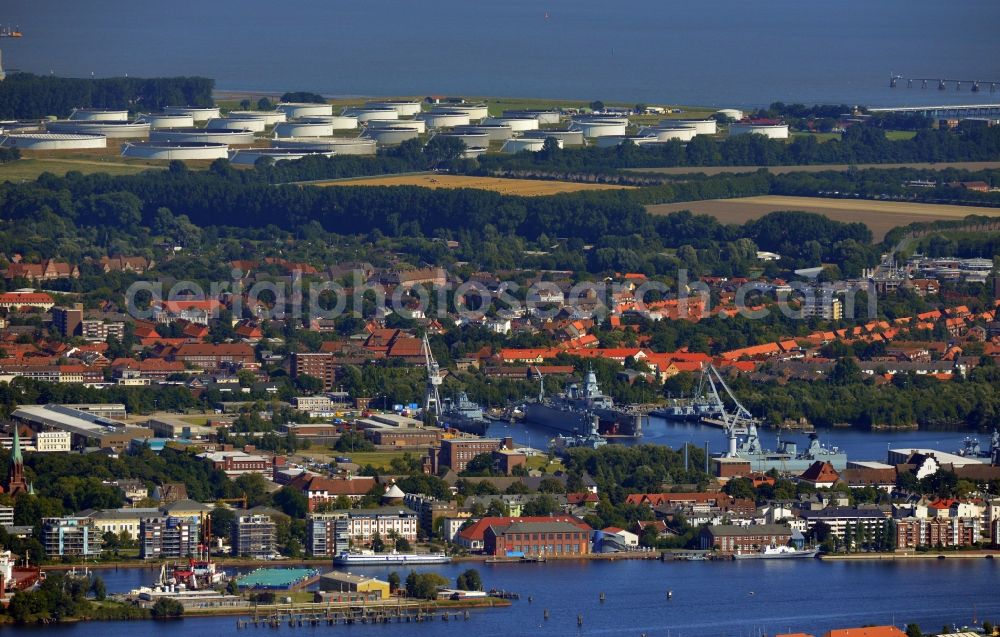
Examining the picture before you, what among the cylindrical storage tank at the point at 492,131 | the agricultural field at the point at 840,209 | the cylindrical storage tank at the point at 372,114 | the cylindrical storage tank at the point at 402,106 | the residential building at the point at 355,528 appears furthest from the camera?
the cylindrical storage tank at the point at 402,106

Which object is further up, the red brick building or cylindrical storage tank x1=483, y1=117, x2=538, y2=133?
cylindrical storage tank x1=483, y1=117, x2=538, y2=133

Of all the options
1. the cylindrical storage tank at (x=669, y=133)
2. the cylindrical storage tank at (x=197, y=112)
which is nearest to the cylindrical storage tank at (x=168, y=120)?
the cylindrical storage tank at (x=197, y=112)

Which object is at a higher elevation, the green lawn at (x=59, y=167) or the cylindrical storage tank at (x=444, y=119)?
the cylindrical storage tank at (x=444, y=119)

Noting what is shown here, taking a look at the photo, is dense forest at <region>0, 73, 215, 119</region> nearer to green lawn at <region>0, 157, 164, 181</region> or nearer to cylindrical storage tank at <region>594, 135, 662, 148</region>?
green lawn at <region>0, 157, 164, 181</region>

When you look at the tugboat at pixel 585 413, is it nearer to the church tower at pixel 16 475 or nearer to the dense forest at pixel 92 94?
the church tower at pixel 16 475

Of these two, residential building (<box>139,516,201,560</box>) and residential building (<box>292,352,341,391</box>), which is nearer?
residential building (<box>139,516,201,560</box>)

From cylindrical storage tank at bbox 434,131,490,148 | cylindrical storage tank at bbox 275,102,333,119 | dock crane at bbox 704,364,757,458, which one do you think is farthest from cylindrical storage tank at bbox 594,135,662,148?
dock crane at bbox 704,364,757,458

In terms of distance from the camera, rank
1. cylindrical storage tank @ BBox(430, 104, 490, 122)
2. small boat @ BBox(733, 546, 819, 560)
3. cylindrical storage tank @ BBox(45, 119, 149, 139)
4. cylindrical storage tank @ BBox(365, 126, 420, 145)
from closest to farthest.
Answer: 1. small boat @ BBox(733, 546, 819, 560)
2. cylindrical storage tank @ BBox(45, 119, 149, 139)
3. cylindrical storage tank @ BBox(365, 126, 420, 145)
4. cylindrical storage tank @ BBox(430, 104, 490, 122)

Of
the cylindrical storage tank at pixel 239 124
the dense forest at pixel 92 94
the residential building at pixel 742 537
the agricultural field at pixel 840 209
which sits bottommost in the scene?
the residential building at pixel 742 537
